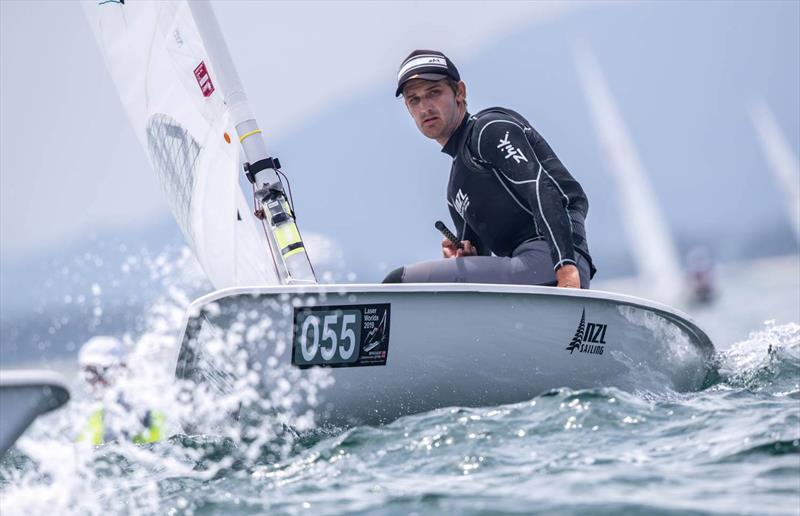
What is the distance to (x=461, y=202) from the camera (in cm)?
460

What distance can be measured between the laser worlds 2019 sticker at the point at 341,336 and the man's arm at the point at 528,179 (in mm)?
936

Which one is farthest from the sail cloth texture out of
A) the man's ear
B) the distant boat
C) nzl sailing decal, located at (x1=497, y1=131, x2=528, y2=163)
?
the distant boat

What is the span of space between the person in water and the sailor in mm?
1441

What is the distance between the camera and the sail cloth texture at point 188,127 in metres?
4.88

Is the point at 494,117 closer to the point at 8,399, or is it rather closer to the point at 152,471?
the point at 152,471

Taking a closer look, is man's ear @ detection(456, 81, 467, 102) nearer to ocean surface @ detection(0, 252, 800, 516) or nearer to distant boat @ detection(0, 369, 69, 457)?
ocean surface @ detection(0, 252, 800, 516)

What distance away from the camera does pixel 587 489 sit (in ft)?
8.09

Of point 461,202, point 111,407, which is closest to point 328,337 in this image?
point 461,202

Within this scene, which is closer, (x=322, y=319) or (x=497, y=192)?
(x=322, y=319)

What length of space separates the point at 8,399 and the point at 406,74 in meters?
2.59

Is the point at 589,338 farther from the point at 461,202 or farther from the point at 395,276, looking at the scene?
the point at 461,202

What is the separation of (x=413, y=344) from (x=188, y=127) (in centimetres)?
212

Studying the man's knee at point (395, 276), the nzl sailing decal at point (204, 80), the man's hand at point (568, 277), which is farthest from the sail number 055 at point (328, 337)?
the nzl sailing decal at point (204, 80)

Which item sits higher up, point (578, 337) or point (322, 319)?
point (322, 319)
